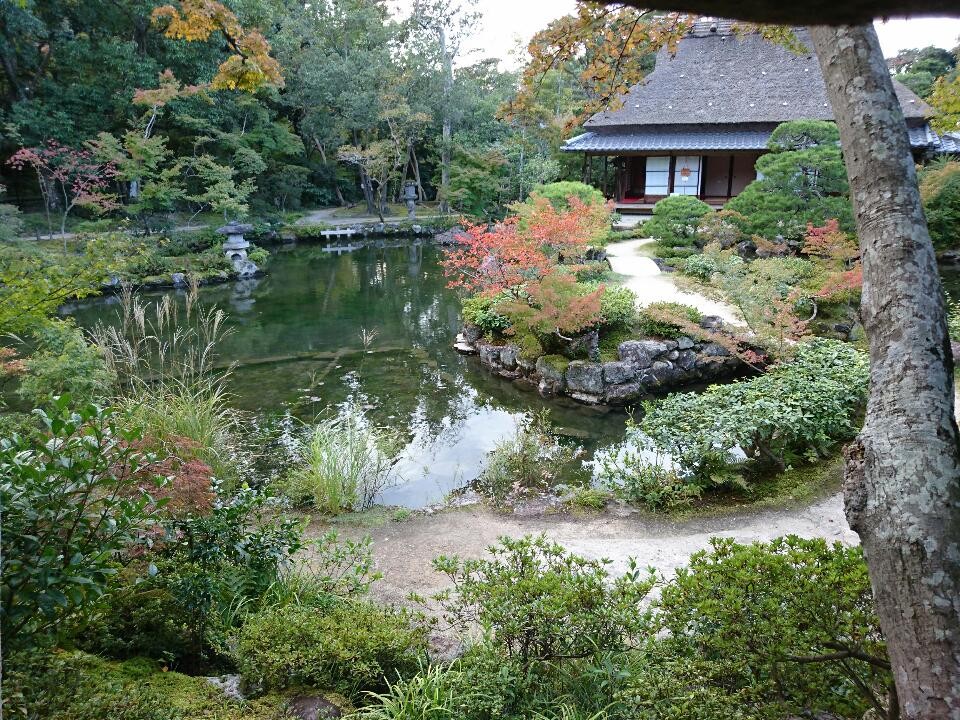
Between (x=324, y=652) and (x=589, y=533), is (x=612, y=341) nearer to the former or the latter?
(x=589, y=533)

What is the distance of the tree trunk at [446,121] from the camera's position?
21.1 m

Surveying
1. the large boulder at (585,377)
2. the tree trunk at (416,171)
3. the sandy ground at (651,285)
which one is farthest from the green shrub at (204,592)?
the tree trunk at (416,171)

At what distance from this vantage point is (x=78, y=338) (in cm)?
515

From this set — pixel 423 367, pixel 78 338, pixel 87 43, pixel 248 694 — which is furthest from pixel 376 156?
pixel 248 694

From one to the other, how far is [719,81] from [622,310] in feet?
37.5

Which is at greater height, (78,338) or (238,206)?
(238,206)

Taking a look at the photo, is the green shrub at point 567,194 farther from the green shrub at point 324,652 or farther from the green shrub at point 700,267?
the green shrub at point 324,652

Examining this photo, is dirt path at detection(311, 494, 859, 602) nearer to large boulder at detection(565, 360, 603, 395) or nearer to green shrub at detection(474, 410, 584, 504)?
green shrub at detection(474, 410, 584, 504)

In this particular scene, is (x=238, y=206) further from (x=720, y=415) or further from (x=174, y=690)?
(x=174, y=690)

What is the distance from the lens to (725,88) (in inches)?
653

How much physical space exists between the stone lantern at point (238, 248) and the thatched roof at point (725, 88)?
881 cm

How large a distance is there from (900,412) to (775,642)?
0.71m

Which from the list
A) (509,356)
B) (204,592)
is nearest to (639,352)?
(509,356)

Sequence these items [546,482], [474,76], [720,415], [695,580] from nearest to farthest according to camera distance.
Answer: [695,580] < [720,415] < [546,482] < [474,76]
